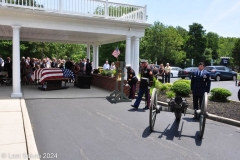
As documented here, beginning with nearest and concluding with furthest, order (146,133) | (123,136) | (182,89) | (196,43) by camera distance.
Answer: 1. (123,136)
2. (146,133)
3. (182,89)
4. (196,43)

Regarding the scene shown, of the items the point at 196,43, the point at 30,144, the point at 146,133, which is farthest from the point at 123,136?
the point at 196,43

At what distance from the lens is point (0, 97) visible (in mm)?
10055

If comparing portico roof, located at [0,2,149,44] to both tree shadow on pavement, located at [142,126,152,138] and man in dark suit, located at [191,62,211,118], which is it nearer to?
man in dark suit, located at [191,62,211,118]

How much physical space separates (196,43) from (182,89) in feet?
171

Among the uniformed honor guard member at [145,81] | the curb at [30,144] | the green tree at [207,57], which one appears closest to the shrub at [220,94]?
the uniformed honor guard member at [145,81]

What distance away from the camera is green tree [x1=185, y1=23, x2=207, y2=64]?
58.0 metres

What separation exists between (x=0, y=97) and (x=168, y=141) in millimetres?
7859

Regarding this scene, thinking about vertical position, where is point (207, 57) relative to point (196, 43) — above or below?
below

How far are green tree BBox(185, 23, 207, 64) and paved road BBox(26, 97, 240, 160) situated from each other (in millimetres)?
53088

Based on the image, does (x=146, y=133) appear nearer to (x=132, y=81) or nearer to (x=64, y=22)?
(x=132, y=81)

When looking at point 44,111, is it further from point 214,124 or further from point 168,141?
point 214,124

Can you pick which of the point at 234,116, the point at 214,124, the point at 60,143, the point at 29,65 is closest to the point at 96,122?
the point at 60,143

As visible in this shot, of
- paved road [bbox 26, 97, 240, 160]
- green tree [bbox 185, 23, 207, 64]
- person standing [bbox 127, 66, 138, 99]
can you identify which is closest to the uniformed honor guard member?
paved road [bbox 26, 97, 240, 160]

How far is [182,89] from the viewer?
11273 millimetres
